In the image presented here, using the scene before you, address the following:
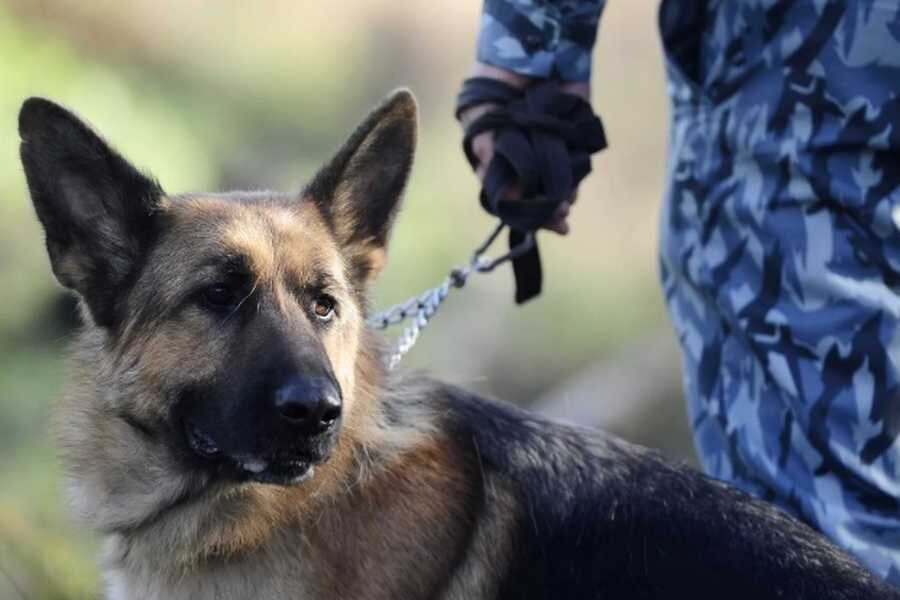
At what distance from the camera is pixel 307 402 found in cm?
282

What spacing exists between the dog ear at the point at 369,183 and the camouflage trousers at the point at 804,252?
2.68 ft

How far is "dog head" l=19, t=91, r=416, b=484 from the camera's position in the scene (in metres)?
2.90

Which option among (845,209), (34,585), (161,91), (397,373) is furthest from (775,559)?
(161,91)

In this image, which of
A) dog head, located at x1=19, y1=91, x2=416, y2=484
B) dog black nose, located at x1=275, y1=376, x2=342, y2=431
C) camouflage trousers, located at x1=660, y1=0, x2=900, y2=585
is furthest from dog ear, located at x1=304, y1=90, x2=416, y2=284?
camouflage trousers, located at x1=660, y1=0, x2=900, y2=585

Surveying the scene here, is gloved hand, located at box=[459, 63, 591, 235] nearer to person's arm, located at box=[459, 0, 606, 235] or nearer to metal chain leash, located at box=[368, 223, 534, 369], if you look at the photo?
person's arm, located at box=[459, 0, 606, 235]

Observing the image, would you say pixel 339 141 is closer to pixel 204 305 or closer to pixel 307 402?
pixel 204 305

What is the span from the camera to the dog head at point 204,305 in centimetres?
290

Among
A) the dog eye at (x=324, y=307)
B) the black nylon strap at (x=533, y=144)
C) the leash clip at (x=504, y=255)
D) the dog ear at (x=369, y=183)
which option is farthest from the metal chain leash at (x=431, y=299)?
the dog eye at (x=324, y=307)

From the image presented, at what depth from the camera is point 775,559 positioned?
2912mm

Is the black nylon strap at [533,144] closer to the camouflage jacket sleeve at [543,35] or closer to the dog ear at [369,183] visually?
the camouflage jacket sleeve at [543,35]

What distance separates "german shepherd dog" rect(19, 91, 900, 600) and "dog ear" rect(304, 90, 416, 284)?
0.01 metres

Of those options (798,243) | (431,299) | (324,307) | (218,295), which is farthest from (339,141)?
(798,243)

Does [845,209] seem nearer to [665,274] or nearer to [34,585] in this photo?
[665,274]

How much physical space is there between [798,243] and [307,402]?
50.9 inches
